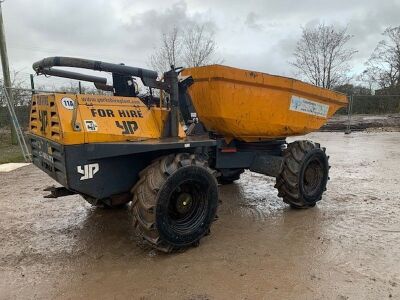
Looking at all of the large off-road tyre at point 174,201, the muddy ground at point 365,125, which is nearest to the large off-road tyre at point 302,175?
the large off-road tyre at point 174,201

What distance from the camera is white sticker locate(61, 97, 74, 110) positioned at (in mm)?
3668

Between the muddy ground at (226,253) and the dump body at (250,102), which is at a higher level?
the dump body at (250,102)

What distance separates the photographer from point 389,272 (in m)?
3.51

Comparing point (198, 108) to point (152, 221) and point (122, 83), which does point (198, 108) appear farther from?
point (152, 221)

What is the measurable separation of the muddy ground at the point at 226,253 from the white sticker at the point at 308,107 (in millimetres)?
1377

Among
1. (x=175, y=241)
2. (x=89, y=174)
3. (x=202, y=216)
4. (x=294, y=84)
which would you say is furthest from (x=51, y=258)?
(x=294, y=84)

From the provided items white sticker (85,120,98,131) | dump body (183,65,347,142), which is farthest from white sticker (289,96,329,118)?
white sticker (85,120,98,131)

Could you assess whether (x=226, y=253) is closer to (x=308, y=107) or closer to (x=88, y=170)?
(x=88, y=170)

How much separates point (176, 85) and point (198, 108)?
631 millimetres

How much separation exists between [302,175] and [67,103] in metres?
3.32

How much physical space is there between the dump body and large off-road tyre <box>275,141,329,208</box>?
285mm

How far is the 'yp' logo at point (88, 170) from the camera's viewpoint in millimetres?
3632

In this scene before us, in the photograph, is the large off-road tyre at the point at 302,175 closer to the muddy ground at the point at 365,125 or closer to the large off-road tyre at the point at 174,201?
the large off-road tyre at the point at 174,201

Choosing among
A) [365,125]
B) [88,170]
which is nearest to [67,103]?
[88,170]
